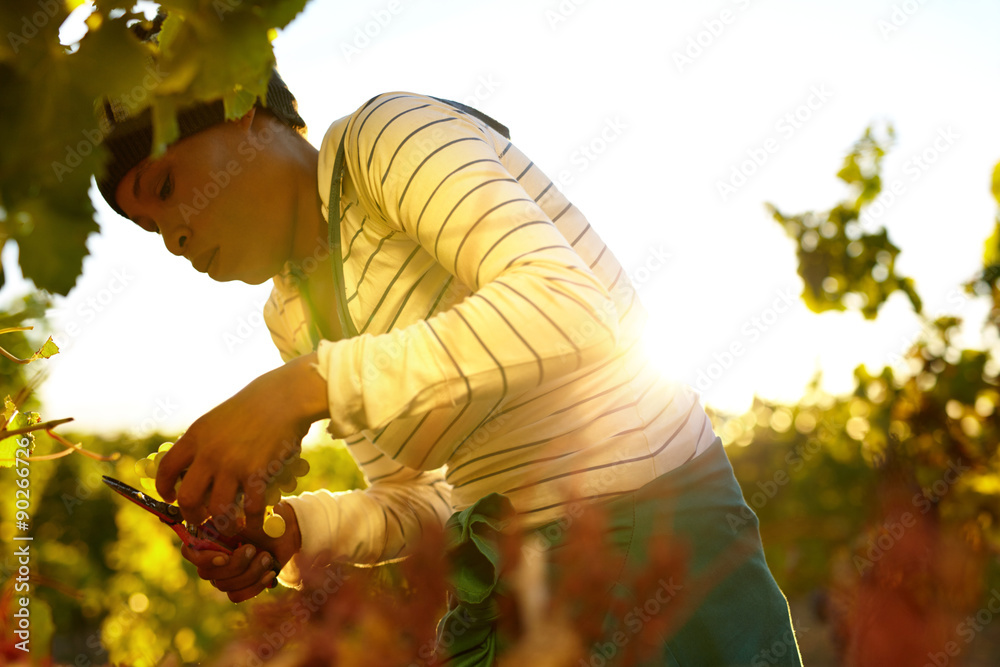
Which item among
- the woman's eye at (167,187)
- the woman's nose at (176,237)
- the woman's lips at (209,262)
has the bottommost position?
the woman's lips at (209,262)

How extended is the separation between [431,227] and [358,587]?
676 millimetres

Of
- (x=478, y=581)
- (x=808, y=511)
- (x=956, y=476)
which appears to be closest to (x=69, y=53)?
(x=478, y=581)

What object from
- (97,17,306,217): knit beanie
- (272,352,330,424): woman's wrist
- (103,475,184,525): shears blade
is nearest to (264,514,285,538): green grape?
(103,475,184,525): shears blade

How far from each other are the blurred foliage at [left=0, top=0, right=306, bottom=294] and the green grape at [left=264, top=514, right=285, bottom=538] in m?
0.88

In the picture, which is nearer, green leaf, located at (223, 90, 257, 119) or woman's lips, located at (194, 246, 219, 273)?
green leaf, located at (223, 90, 257, 119)

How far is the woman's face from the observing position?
5.13ft

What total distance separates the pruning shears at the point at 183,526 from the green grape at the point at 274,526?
110 mm

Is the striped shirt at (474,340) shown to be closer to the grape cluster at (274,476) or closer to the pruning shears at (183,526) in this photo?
the grape cluster at (274,476)

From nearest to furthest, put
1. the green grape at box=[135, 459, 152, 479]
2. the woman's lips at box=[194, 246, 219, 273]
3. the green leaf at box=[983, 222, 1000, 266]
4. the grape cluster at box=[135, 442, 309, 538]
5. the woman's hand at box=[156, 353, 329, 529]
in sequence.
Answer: the woman's hand at box=[156, 353, 329, 529], the grape cluster at box=[135, 442, 309, 538], the green grape at box=[135, 459, 152, 479], the woman's lips at box=[194, 246, 219, 273], the green leaf at box=[983, 222, 1000, 266]

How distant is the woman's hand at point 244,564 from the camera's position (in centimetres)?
142

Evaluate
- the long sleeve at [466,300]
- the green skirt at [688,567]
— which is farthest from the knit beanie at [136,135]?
the green skirt at [688,567]

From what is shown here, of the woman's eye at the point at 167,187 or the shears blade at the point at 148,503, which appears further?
the woman's eye at the point at 167,187

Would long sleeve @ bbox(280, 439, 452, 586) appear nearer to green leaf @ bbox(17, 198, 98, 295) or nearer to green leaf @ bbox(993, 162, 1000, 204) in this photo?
green leaf @ bbox(17, 198, 98, 295)

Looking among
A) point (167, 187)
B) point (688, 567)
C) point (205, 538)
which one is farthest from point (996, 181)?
point (205, 538)
